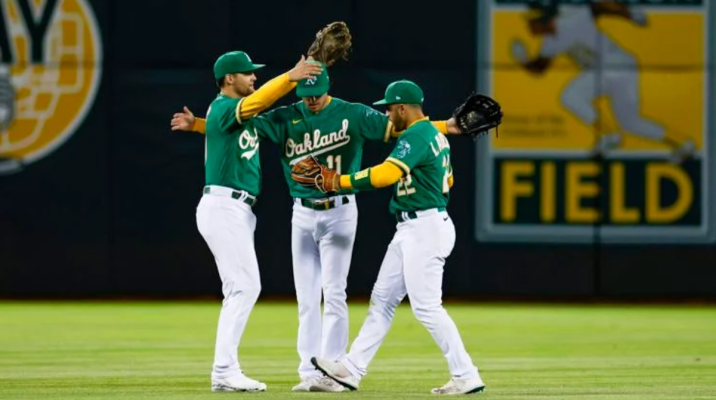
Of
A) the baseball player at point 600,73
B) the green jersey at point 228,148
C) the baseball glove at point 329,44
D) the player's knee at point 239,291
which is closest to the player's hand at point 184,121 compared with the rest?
the green jersey at point 228,148

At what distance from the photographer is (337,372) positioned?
28.7 feet

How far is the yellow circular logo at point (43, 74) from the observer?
16875mm

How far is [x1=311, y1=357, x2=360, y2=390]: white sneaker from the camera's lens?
872 cm

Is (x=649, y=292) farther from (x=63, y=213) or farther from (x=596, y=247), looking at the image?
(x=63, y=213)

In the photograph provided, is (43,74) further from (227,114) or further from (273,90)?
(273,90)

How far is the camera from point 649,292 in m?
17.2

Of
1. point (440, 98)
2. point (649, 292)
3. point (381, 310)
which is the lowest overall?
point (649, 292)

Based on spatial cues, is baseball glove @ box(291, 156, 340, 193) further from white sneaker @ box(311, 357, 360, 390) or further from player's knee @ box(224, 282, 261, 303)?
white sneaker @ box(311, 357, 360, 390)

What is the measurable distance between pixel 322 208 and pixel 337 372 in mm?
1055

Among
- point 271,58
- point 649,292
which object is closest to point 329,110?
point 271,58

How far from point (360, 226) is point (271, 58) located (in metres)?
2.17

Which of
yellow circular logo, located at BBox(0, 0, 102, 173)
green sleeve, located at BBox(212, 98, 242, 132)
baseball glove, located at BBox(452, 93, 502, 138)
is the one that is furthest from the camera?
yellow circular logo, located at BBox(0, 0, 102, 173)

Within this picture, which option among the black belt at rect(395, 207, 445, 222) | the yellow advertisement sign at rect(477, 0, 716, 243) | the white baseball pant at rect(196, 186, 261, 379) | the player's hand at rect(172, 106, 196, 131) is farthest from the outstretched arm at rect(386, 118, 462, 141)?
the yellow advertisement sign at rect(477, 0, 716, 243)

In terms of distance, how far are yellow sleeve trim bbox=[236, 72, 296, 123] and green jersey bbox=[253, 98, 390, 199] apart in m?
0.41
